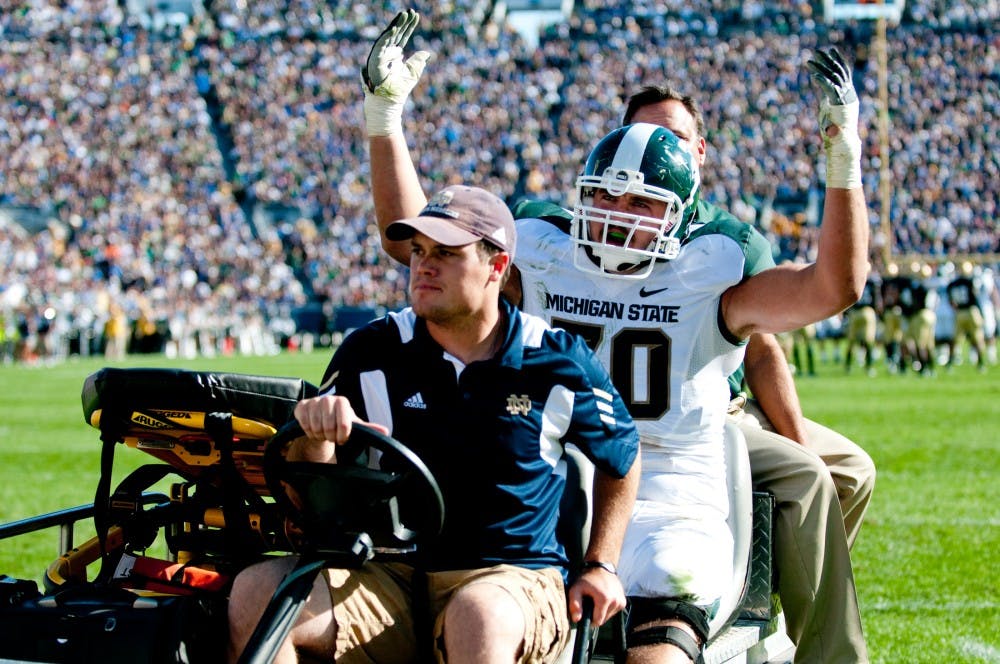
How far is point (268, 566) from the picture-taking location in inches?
104

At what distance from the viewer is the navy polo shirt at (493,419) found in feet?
9.32

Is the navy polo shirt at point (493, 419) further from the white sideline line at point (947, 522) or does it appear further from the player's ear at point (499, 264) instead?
the white sideline line at point (947, 522)

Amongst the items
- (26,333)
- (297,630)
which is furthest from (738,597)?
(26,333)

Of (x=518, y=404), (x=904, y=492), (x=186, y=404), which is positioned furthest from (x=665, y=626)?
(x=904, y=492)

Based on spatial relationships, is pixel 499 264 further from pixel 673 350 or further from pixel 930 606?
pixel 930 606

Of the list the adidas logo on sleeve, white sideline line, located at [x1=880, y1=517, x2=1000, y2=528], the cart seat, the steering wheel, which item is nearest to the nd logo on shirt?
the adidas logo on sleeve

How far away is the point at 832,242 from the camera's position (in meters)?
3.47

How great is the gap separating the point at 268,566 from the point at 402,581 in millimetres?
325

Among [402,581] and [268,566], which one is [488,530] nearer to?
[402,581]

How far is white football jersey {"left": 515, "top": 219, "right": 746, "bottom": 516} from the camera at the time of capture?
359 cm

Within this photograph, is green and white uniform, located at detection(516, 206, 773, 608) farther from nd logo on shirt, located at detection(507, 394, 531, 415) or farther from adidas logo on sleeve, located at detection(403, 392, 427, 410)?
adidas logo on sleeve, located at detection(403, 392, 427, 410)

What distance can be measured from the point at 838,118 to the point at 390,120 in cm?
129

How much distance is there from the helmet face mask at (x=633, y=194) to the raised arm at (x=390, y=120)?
0.53 metres

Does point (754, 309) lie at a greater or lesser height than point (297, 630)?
greater
